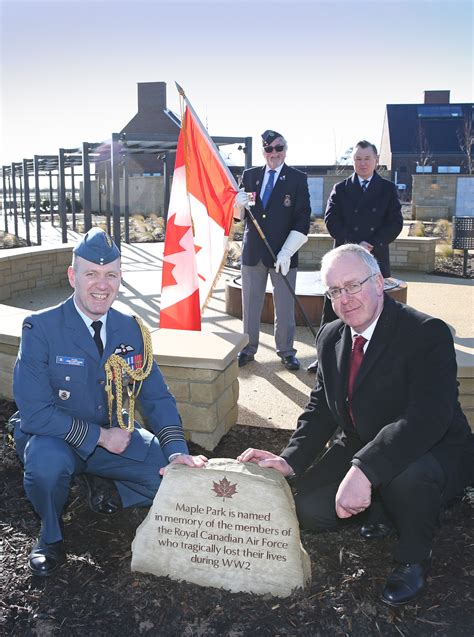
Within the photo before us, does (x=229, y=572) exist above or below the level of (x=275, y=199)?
below

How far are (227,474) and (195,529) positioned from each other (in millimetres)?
238

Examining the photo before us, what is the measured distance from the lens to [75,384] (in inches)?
111

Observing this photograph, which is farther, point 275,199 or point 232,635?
point 275,199

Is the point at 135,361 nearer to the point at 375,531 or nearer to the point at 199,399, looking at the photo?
the point at 199,399

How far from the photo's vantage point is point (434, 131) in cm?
3909

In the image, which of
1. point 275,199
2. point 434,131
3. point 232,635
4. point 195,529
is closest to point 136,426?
point 195,529

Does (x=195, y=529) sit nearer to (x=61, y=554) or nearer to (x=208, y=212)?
(x=61, y=554)

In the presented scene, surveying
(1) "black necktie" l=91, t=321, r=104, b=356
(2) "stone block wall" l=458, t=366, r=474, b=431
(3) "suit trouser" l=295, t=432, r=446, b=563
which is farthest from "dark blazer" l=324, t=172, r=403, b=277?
(3) "suit trouser" l=295, t=432, r=446, b=563

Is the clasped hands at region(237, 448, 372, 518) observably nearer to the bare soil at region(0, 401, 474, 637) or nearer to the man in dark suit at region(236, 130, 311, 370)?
the bare soil at region(0, 401, 474, 637)

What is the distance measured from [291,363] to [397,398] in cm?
264

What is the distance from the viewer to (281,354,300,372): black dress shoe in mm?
5207

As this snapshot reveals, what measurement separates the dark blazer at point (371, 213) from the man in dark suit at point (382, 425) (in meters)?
2.39

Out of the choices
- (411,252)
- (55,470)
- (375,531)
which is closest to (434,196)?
(411,252)

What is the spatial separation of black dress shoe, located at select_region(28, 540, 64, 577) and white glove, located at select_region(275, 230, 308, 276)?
2951mm
